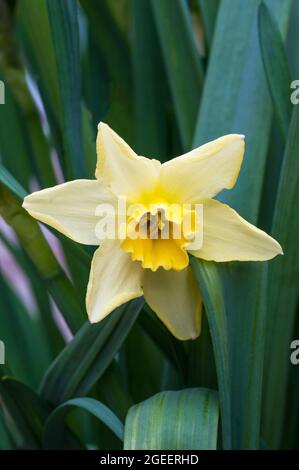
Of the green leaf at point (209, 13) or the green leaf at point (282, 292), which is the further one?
the green leaf at point (209, 13)

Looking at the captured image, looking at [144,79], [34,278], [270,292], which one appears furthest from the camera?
[34,278]

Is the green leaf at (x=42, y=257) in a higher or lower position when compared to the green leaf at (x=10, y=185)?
lower

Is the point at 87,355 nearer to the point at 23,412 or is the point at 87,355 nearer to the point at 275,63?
the point at 23,412

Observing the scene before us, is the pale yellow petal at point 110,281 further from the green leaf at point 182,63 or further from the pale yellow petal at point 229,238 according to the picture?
the green leaf at point 182,63

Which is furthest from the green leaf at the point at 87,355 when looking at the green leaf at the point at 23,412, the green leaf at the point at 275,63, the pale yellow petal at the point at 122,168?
the green leaf at the point at 275,63
